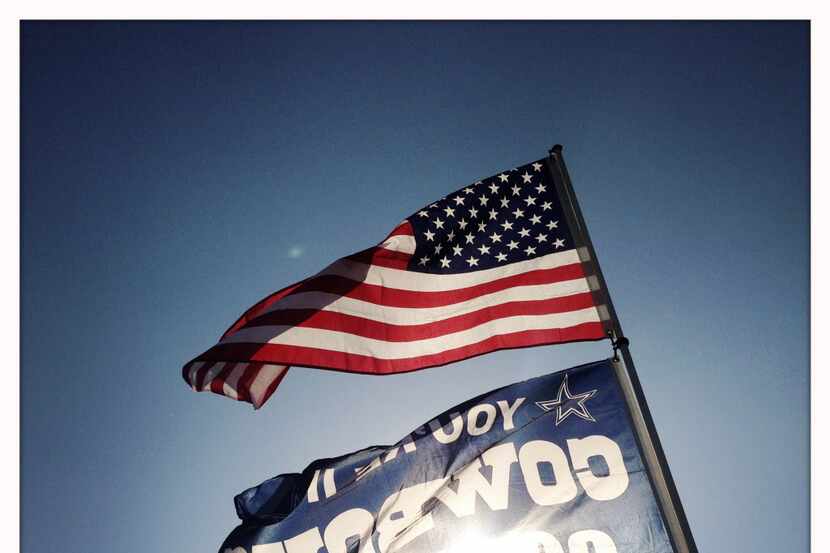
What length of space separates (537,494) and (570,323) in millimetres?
1587

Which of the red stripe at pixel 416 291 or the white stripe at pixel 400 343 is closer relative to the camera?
the white stripe at pixel 400 343

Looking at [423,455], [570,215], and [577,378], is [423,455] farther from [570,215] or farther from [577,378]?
[570,215]

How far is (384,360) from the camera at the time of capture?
698 centimetres

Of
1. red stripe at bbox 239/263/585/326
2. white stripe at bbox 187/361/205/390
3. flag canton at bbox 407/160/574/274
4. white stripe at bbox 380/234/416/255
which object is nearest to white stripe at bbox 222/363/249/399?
white stripe at bbox 187/361/205/390

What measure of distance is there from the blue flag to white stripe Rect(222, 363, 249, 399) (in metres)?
1.26

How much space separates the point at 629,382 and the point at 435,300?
203cm

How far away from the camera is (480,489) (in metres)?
6.52

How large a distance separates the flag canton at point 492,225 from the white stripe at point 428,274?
7 centimetres

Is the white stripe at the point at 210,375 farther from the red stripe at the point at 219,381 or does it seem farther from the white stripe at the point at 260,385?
the white stripe at the point at 260,385

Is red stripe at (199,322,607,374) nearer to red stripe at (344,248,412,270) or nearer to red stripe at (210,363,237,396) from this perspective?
red stripe at (210,363,237,396)

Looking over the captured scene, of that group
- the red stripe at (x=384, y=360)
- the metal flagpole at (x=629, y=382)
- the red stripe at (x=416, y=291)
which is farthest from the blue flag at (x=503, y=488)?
the red stripe at (x=416, y=291)

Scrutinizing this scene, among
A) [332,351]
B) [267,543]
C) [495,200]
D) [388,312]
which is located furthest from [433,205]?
[267,543]

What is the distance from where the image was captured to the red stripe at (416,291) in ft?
23.2

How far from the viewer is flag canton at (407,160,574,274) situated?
7.34 m
